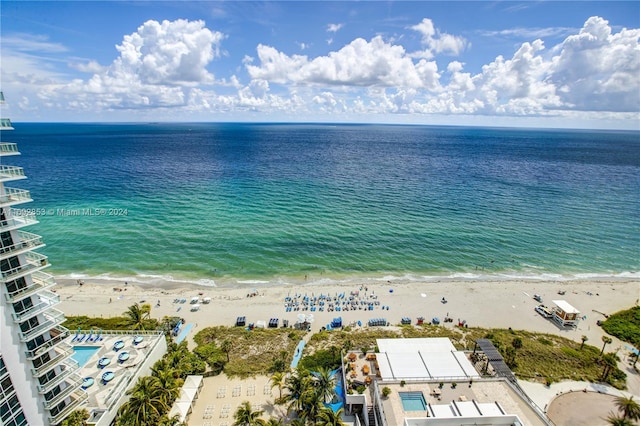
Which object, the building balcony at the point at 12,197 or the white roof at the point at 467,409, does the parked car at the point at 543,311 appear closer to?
the white roof at the point at 467,409

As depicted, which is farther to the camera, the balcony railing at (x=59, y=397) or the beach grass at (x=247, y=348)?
the beach grass at (x=247, y=348)

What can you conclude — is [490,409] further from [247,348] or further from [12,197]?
[12,197]

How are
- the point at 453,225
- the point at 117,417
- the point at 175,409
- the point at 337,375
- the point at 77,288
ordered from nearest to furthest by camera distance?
1. the point at 117,417
2. the point at 175,409
3. the point at 337,375
4. the point at 77,288
5. the point at 453,225

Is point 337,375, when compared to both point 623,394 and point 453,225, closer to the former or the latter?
point 623,394

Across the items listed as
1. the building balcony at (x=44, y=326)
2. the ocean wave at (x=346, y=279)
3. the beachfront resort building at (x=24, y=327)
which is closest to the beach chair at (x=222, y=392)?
the beachfront resort building at (x=24, y=327)

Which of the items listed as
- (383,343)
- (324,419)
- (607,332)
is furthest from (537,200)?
(324,419)

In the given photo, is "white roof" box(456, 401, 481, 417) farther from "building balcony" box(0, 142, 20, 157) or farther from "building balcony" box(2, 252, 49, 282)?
"building balcony" box(0, 142, 20, 157)

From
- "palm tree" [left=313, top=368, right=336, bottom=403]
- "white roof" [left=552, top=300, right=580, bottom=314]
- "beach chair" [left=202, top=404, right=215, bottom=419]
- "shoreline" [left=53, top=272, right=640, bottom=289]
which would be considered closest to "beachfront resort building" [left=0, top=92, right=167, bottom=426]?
"beach chair" [left=202, top=404, right=215, bottom=419]

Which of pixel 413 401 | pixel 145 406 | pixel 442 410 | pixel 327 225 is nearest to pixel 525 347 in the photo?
pixel 413 401
